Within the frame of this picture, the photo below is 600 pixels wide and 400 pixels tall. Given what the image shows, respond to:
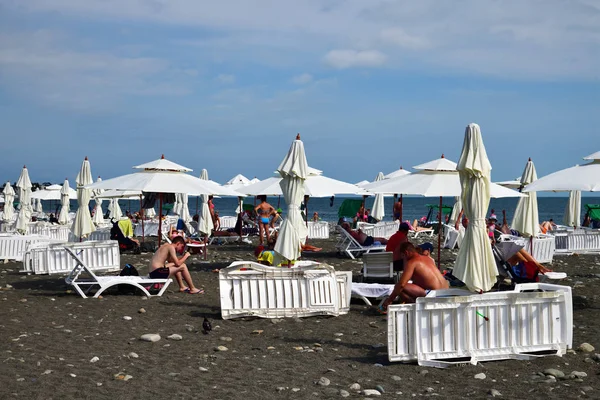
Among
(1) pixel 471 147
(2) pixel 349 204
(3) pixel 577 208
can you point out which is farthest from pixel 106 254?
(3) pixel 577 208

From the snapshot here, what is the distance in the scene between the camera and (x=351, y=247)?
650 inches

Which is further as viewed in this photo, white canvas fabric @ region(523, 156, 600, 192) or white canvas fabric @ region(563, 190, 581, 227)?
white canvas fabric @ region(563, 190, 581, 227)

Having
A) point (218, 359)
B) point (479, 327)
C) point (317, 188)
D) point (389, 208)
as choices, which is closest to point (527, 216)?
point (317, 188)

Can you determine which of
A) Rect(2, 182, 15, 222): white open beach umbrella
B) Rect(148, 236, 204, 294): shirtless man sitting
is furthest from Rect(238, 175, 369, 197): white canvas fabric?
Rect(2, 182, 15, 222): white open beach umbrella

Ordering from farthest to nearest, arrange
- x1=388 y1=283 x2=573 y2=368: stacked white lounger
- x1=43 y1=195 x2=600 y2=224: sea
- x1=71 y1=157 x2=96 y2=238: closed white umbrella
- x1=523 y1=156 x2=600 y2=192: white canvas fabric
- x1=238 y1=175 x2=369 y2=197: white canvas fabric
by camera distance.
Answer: x1=43 y1=195 x2=600 y2=224: sea
x1=238 y1=175 x2=369 y2=197: white canvas fabric
x1=71 y1=157 x2=96 y2=238: closed white umbrella
x1=523 y1=156 x2=600 y2=192: white canvas fabric
x1=388 y1=283 x2=573 y2=368: stacked white lounger

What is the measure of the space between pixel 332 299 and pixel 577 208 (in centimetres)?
1479

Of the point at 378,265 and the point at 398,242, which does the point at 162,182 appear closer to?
the point at 378,265

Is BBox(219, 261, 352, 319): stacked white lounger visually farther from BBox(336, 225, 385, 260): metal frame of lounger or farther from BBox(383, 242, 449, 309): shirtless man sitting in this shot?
BBox(336, 225, 385, 260): metal frame of lounger

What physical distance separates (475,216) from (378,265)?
4543mm

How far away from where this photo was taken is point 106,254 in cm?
1311

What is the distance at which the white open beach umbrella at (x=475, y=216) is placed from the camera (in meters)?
7.60

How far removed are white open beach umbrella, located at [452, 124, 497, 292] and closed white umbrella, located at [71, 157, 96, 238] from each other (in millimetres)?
9436

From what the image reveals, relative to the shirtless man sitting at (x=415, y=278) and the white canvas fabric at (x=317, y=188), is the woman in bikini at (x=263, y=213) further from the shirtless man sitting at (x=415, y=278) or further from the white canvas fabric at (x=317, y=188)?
the shirtless man sitting at (x=415, y=278)

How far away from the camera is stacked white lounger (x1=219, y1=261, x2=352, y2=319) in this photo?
862cm
